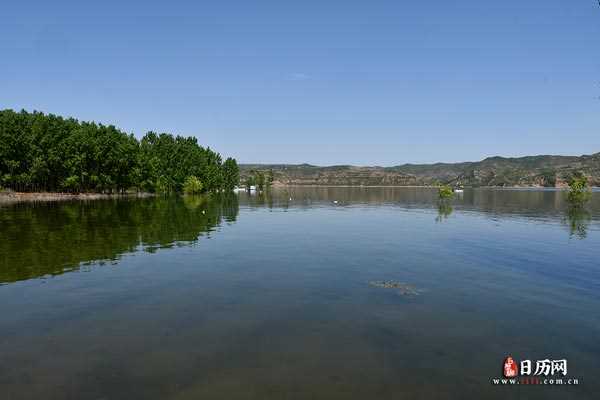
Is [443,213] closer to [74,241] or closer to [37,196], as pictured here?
[74,241]

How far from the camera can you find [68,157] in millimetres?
116938

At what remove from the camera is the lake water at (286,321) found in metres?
10.8

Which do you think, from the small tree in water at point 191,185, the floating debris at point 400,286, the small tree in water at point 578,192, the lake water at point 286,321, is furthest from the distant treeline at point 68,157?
the small tree in water at point 578,192

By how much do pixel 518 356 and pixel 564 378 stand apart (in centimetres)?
150

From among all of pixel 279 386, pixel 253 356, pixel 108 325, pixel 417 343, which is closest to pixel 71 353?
pixel 108 325

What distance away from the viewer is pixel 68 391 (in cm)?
1009

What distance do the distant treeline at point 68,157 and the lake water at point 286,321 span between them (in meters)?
94.9

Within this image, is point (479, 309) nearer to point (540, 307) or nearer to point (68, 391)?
point (540, 307)

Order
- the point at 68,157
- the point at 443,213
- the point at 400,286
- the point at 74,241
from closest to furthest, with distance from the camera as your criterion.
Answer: the point at 400,286
the point at 74,241
the point at 443,213
the point at 68,157

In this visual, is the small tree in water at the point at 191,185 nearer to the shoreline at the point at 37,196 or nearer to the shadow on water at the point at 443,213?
the shoreline at the point at 37,196

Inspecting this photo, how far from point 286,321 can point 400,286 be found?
8781mm

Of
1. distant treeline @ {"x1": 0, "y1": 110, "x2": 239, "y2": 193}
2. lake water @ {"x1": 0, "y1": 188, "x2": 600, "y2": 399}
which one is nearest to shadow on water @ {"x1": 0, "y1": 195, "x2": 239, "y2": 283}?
lake water @ {"x1": 0, "y1": 188, "x2": 600, "y2": 399}

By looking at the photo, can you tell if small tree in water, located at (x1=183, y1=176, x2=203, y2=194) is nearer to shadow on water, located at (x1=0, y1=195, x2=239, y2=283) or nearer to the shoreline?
the shoreline

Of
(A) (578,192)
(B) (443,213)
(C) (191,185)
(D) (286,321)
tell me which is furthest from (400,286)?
(C) (191,185)
